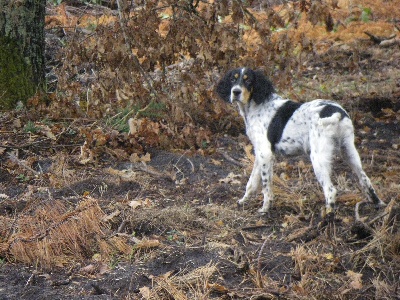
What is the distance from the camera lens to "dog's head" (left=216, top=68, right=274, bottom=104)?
6.84 meters

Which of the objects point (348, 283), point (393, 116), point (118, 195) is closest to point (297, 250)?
point (348, 283)

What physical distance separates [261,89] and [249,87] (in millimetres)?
122

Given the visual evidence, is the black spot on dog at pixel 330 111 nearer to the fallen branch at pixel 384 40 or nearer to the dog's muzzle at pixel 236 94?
the dog's muzzle at pixel 236 94

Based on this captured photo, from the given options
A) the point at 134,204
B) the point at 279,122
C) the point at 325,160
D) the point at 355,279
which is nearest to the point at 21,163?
the point at 134,204

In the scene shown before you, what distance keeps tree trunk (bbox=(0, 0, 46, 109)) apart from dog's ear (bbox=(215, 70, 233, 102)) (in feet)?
9.94

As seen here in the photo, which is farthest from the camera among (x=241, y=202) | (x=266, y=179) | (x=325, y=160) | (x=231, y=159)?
(x=231, y=159)

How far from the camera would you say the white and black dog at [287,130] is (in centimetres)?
609

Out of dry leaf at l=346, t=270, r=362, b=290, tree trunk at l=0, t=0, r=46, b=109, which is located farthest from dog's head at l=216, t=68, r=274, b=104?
tree trunk at l=0, t=0, r=46, b=109

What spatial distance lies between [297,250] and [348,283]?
0.52 metres

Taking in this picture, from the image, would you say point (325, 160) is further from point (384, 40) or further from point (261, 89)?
point (384, 40)

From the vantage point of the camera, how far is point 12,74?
899cm

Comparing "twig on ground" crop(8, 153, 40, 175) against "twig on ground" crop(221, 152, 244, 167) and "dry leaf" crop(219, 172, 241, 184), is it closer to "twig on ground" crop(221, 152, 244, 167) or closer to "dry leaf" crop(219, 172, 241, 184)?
"dry leaf" crop(219, 172, 241, 184)

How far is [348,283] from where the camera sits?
15.5ft

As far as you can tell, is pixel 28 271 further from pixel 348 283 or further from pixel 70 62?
pixel 70 62
